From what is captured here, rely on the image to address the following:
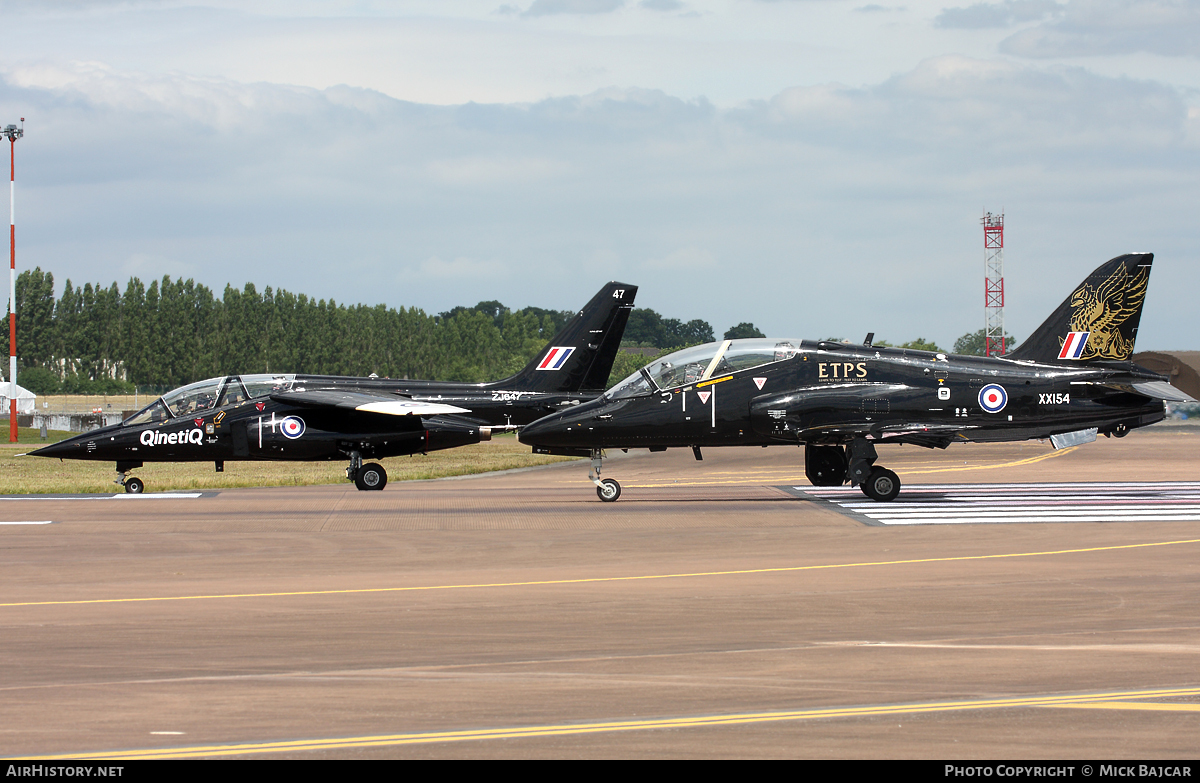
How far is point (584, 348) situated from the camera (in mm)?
28969

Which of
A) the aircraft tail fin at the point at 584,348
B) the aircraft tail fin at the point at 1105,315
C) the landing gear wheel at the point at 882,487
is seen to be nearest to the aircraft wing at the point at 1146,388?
the aircraft tail fin at the point at 1105,315

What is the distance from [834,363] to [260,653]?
16.8 meters

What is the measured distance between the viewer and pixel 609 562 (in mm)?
14523

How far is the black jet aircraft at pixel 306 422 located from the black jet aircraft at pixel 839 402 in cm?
428

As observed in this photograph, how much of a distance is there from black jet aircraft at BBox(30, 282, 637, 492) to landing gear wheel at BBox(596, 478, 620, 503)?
396cm

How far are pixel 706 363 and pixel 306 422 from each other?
10.0 meters

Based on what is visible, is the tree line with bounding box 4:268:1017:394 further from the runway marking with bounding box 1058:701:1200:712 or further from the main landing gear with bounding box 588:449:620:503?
the runway marking with bounding box 1058:701:1200:712

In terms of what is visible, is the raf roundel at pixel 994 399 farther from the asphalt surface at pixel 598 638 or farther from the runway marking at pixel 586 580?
the runway marking at pixel 586 580

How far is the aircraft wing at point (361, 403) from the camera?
84.4ft

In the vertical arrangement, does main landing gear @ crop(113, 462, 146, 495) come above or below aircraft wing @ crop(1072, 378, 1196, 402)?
below

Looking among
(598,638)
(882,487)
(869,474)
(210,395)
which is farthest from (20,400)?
(598,638)

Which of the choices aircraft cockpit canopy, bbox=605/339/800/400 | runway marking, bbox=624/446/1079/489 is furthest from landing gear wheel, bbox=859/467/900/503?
runway marking, bbox=624/446/1079/489

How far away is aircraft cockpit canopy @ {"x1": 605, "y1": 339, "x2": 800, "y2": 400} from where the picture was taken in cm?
2355

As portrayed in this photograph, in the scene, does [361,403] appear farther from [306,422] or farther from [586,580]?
[586,580]
